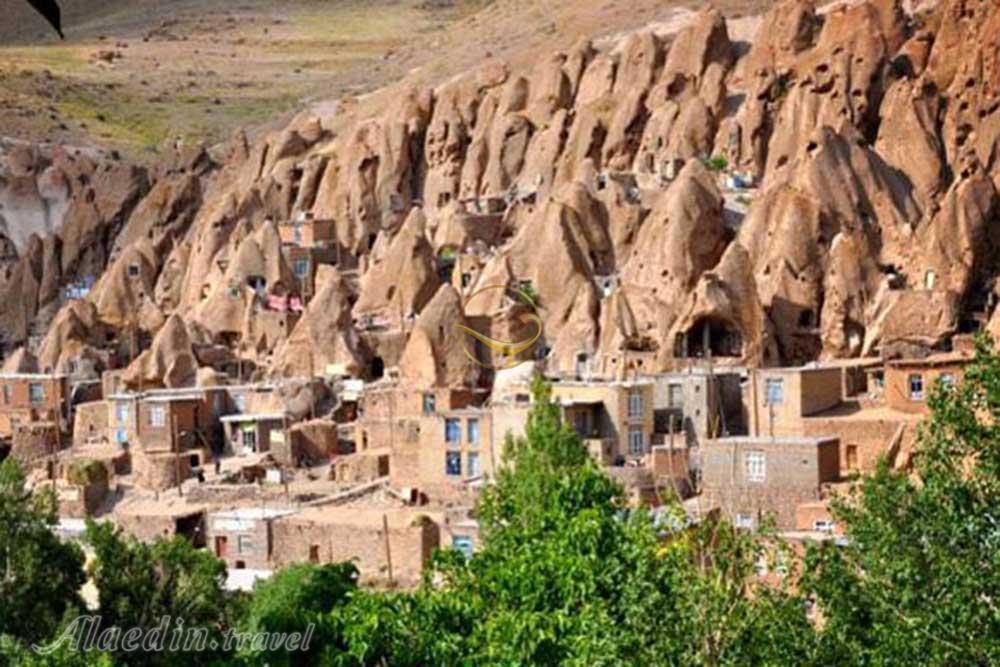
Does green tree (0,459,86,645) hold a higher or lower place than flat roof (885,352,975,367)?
lower

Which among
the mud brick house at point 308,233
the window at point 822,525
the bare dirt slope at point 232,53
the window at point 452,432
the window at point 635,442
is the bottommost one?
the window at point 822,525

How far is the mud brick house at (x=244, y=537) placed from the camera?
163 feet

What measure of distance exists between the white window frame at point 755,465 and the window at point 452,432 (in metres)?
7.30

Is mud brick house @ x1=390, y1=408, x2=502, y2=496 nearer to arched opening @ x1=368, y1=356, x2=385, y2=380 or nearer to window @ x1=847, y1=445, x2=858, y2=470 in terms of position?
window @ x1=847, y1=445, x2=858, y2=470

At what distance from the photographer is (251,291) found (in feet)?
214

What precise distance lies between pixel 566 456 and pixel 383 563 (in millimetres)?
6899

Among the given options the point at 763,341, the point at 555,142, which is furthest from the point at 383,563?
the point at 555,142

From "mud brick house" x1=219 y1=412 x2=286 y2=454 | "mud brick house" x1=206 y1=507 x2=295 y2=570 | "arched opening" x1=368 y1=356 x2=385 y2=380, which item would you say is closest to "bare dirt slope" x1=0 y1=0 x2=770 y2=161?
"arched opening" x1=368 y1=356 x2=385 y2=380

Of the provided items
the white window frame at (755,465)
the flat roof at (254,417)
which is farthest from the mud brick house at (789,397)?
the flat roof at (254,417)

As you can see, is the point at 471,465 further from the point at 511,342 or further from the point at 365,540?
the point at 511,342

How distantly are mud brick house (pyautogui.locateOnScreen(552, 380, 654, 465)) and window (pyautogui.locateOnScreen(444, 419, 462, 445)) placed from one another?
2.04 metres

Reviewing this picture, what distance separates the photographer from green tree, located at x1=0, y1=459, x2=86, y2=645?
114ft

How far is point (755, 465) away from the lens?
4647cm

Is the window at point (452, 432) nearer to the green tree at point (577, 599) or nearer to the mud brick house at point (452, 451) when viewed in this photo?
the mud brick house at point (452, 451)
